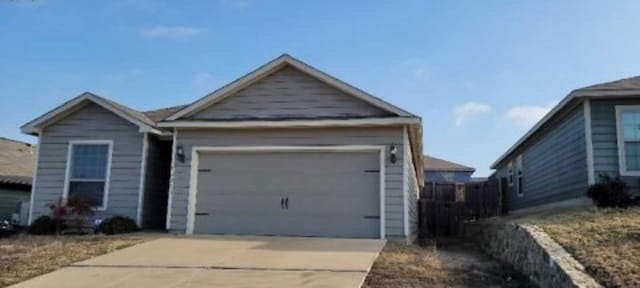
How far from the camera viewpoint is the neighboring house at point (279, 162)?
12094 millimetres

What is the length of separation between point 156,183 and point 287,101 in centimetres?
445

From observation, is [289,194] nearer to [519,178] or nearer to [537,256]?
[537,256]

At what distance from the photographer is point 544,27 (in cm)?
1300

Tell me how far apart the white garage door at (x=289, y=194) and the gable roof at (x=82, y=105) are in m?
2.27

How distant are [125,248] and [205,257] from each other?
189 cm

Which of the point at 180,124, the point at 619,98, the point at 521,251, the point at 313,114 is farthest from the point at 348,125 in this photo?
the point at 619,98

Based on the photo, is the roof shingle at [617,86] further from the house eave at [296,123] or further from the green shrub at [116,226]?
the green shrub at [116,226]

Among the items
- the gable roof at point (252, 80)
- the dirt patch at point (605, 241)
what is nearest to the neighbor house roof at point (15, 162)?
the gable roof at point (252, 80)

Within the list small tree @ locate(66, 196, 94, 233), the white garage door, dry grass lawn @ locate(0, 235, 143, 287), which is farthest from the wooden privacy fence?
dry grass lawn @ locate(0, 235, 143, 287)

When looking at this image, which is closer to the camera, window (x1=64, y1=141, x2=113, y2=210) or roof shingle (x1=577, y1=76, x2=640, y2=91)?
roof shingle (x1=577, y1=76, x2=640, y2=91)

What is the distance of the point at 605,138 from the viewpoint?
485 inches

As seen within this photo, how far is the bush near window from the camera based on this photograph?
11305 millimetres

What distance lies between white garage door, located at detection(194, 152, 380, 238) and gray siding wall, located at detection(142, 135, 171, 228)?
2.13 metres

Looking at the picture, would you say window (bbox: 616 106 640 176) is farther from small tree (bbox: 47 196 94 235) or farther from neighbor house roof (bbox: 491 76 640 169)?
small tree (bbox: 47 196 94 235)
